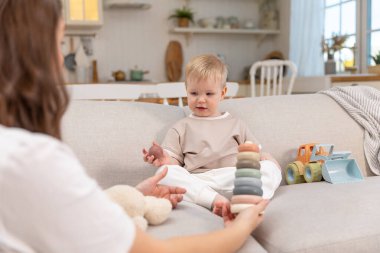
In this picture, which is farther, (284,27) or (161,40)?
(284,27)

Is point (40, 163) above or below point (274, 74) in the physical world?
below

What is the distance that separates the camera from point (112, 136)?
184 centimetres

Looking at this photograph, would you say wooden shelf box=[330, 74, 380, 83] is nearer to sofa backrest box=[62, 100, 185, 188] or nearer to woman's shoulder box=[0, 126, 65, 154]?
sofa backrest box=[62, 100, 185, 188]

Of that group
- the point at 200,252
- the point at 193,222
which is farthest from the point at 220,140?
the point at 200,252

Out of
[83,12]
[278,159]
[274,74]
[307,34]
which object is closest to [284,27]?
[307,34]

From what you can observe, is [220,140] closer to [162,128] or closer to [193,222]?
[162,128]

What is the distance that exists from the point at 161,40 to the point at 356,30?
2197 mm

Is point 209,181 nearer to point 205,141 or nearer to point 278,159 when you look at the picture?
point 205,141

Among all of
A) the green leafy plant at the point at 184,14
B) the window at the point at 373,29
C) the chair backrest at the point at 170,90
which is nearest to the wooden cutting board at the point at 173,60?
the green leafy plant at the point at 184,14

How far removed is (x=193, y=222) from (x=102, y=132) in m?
0.63

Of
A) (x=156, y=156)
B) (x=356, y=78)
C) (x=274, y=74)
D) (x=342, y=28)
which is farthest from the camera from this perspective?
(x=342, y=28)

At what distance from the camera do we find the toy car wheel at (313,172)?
1908 millimetres

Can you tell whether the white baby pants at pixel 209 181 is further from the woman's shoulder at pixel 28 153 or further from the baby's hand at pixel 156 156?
the woman's shoulder at pixel 28 153

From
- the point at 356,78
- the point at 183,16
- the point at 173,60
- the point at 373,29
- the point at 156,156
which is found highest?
the point at 183,16
